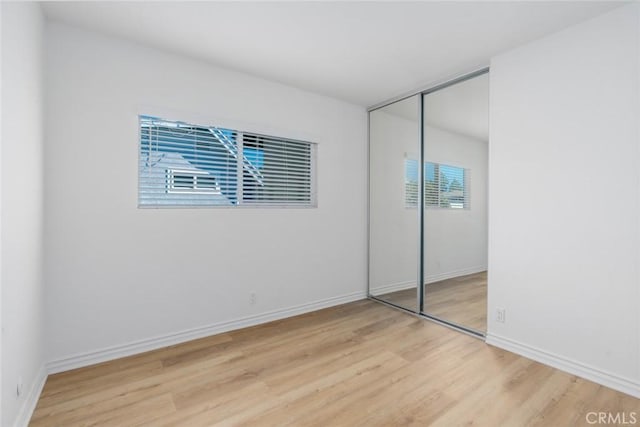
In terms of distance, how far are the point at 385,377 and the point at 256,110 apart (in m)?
2.76

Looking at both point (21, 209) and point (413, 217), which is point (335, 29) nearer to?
point (413, 217)

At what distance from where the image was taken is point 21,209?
66.5 inches

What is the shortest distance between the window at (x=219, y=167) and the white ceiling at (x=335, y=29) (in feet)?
2.33


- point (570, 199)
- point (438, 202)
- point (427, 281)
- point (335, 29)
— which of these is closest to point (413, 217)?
point (438, 202)

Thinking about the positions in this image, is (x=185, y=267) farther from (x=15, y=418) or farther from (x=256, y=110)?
(x=256, y=110)

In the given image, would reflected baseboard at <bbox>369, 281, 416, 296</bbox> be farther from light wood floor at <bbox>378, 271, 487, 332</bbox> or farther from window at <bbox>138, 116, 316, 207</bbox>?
window at <bbox>138, 116, 316, 207</bbox>

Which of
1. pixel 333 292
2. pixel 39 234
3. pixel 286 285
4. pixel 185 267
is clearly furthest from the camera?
pixel 333 292

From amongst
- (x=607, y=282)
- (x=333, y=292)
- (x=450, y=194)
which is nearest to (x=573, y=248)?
(x=607, y=282)

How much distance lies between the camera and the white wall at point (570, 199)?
204 centimetres

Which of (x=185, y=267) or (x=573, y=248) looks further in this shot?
(x=185, y=267)

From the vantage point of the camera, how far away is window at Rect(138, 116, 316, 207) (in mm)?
2691

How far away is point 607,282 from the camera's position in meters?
2.12

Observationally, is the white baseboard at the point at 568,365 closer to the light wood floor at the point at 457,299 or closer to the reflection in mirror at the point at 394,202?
the light wood floor at the point at 457,299

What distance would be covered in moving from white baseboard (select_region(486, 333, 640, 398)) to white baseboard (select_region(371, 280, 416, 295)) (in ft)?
3.51
